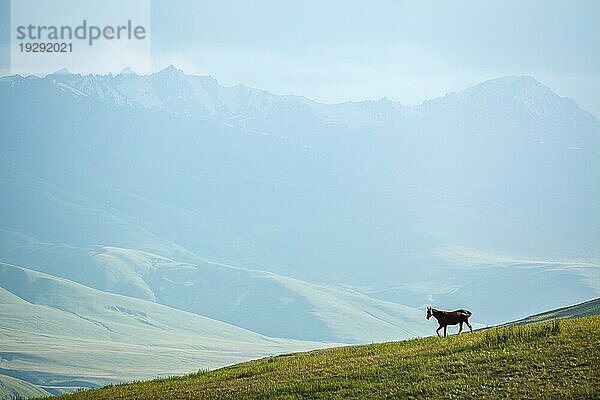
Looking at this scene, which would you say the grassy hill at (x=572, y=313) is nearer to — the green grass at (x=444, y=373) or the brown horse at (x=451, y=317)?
the brown horse at (x=451, y=317)

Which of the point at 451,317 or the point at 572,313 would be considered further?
the point at 572,313

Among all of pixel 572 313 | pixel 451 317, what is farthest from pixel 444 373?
pixel 572 313

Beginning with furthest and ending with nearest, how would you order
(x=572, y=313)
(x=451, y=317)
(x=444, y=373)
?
(x=572, y=313) < (x=451, y=317) < (x=444, y=373)

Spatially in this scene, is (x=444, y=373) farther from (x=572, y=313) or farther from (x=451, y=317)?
(x=572, y=313)

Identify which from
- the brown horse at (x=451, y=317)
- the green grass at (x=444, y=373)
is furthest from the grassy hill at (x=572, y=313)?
the green grass at (x=444, y=373)

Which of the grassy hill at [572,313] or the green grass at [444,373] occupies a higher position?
the green grass at [444,373]

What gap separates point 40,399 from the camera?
123ft

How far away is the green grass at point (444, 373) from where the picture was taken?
25250 millimetres

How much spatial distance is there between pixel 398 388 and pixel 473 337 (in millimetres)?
6770

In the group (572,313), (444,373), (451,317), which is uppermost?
(451,317)

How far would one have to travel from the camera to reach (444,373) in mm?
27500

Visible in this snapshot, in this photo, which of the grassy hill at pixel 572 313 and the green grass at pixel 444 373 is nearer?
the green grass at pixel 444 373

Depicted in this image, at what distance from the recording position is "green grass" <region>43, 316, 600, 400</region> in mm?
25250

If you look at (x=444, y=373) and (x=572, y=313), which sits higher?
(x=444, y=373)
